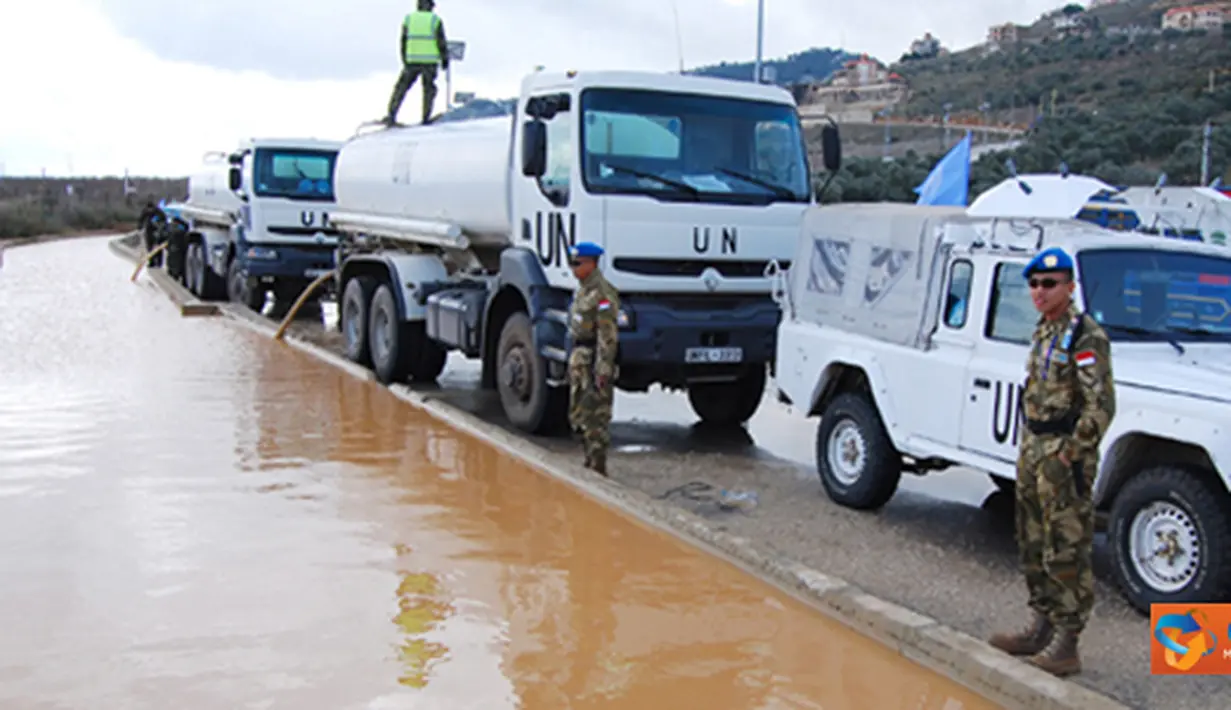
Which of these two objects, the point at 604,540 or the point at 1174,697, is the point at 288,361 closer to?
the point at 604,540

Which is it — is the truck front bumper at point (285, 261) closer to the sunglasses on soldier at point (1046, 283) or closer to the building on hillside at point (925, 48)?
the sunglasses on soldier at point (1046, 283)

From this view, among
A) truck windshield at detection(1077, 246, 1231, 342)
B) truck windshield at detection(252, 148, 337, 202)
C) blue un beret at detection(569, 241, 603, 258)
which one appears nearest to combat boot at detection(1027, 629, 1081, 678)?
truck windshield at detection(1077, 246, 1231, 342)

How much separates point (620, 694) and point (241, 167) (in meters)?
16.9

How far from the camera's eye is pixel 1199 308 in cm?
622

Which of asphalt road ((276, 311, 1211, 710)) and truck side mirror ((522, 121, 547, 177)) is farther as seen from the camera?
truck side mirror ((522, 121, 547, 177))

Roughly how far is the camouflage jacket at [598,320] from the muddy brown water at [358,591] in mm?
939

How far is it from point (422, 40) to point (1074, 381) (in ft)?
36.7

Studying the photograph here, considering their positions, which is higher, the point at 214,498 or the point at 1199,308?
the point at 1199,308

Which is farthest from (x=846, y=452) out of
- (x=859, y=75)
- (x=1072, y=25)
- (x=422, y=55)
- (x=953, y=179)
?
(x=1072, y=25)

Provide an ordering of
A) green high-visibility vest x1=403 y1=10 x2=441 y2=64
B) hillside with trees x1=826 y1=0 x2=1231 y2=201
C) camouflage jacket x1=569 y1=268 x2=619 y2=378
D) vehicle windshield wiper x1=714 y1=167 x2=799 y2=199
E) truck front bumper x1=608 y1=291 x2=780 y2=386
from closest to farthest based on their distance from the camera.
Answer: camouflage jacket x1=569 y1=268 x2=619 y2=378 < truck front bumper x1=608 y1=291 x2=780 y2=386 < vehicle windshield wiper x1=714 y1=167 x2=799 y2=199 < green high-visibility vest x1=403 y1=10 x2=441 y2=64 < hillside with trees x1=826 y1=0 x2=1231 y2=201

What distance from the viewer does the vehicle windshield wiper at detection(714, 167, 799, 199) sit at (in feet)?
31.1

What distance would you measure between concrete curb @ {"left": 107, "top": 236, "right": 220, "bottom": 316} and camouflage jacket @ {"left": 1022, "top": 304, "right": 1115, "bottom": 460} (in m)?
16.4

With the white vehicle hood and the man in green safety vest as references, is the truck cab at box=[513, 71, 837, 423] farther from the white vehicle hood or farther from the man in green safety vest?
the man in green safety vest

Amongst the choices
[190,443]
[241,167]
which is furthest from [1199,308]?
[241,167]
